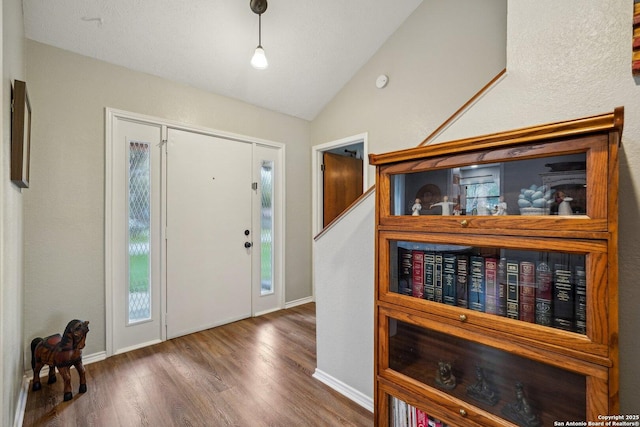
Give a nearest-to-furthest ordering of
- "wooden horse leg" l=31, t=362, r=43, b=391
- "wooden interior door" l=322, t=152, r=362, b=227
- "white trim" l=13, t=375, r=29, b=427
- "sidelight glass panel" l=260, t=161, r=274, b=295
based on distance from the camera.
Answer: "white trim" l=13, t=375, r=29, b=427 < "wooden horse leg" l=31, t=362, r=43, b=391 < "sidelight glass panel" l=260, t=161, r=274, b=295 < "wooden interior door" l=322, t=152, r=362, b=227

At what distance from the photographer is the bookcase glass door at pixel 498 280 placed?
3.19 feet

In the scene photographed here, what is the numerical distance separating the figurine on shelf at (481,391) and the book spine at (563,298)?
39 cm

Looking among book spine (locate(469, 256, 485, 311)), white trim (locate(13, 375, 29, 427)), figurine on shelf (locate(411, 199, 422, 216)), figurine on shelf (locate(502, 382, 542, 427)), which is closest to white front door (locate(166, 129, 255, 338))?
white trim (locate(13, 375, 29, 427))

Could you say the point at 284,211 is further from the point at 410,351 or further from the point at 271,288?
the point at 410,351

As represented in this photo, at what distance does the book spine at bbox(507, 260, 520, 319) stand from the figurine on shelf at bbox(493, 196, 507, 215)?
19 centimetres

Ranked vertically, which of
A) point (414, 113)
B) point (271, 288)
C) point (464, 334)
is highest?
point (414, 113)

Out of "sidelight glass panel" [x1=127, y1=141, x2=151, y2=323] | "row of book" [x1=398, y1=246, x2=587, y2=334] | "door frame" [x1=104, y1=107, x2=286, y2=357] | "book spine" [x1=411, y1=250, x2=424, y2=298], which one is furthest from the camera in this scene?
"sidelight glass panel" [x1=127, y1=141, x2=151, y2=323]

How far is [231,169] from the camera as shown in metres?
3.22

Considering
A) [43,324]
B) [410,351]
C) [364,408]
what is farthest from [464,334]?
[43,324]

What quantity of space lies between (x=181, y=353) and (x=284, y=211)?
185cm

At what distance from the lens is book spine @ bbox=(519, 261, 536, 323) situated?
105 centimetres

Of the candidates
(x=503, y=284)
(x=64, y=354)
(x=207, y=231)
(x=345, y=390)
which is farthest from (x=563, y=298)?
(x=207, y=231)

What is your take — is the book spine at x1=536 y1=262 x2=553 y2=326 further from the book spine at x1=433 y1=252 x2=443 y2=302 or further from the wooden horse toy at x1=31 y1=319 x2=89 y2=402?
the wooden horse toy at x1=31 y1=319 x2=89 y2=402

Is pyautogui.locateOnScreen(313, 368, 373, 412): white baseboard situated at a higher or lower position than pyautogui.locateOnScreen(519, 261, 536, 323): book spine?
lower
